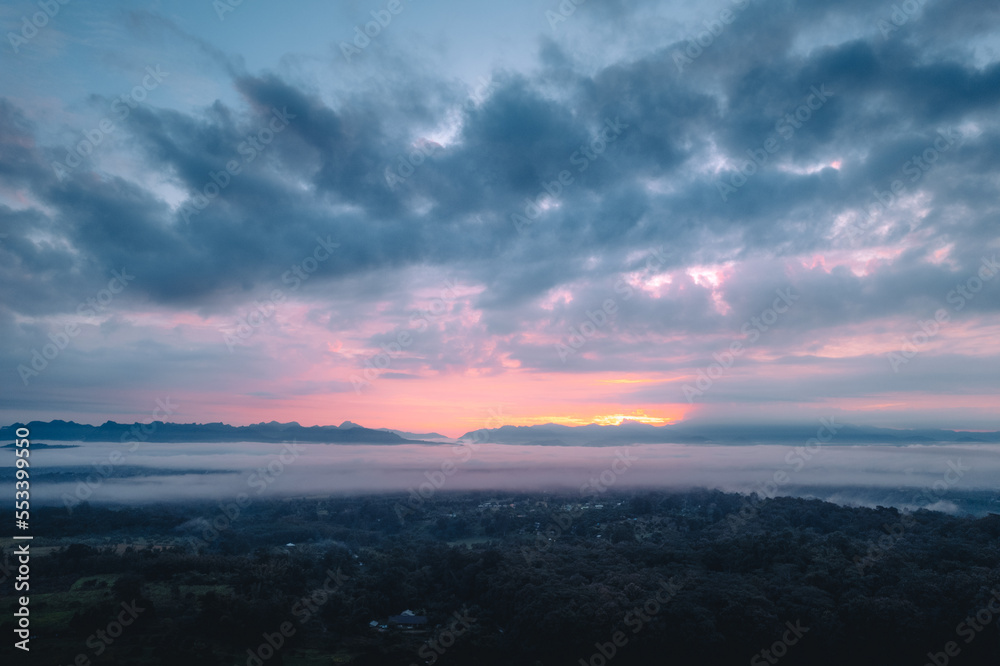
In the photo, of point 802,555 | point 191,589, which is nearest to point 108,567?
point 191,589

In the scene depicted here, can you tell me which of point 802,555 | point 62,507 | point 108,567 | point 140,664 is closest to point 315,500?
point 62,507

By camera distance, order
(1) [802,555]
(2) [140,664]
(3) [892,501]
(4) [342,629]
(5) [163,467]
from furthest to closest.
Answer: (5) [163,467] < (3) [892,501] < (1) [802,555] < (4) [342,629] < (2) [140,664]

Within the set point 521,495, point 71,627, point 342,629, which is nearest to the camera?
point 71,627

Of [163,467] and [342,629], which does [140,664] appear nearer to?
[342,629]

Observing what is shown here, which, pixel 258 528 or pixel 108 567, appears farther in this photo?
pixel 258 528

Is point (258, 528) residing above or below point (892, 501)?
below

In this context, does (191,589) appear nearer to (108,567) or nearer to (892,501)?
(108,567)
